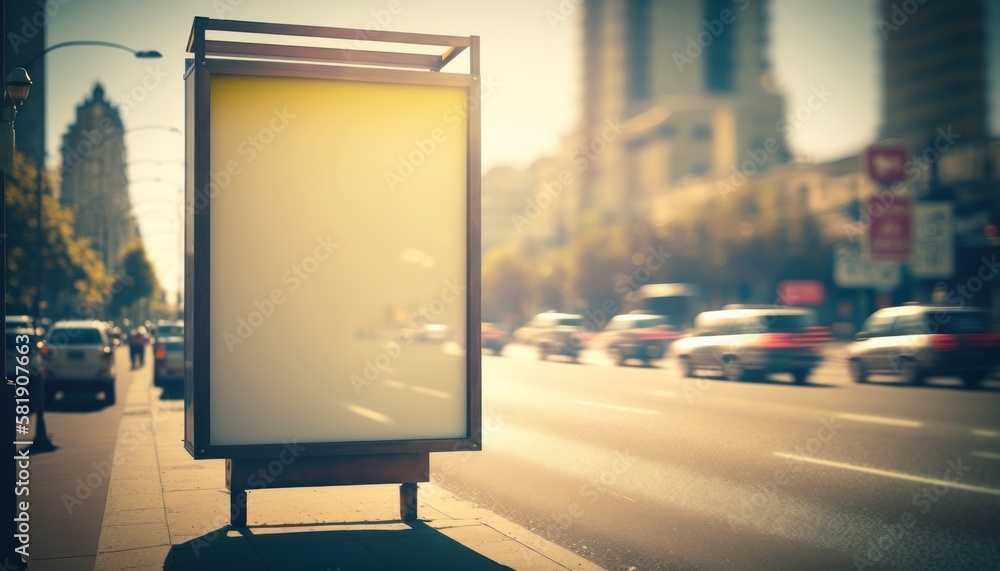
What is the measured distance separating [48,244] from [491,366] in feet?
74.2

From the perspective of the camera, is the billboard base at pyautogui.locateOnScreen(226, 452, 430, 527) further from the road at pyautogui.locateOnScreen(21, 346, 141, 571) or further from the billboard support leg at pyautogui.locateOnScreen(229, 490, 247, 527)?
the road at pyautogui.locateOnScreen(21, 346, 141, 571)

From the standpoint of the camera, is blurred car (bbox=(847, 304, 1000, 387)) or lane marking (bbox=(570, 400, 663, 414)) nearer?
lane marking (bbox=(570, 400, 663, 414))

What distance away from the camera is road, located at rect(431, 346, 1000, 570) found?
7168 millimetres

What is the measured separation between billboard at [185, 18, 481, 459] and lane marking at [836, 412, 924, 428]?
356 inches

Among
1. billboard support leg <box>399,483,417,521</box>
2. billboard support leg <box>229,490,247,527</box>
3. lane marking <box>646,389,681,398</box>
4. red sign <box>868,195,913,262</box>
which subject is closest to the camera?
billboard support leg <box>229,490,247,527</box>

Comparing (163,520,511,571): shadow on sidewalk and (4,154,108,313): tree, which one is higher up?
(4,154,108,313): tree

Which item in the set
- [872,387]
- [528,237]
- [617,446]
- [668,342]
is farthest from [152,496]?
[528,237]

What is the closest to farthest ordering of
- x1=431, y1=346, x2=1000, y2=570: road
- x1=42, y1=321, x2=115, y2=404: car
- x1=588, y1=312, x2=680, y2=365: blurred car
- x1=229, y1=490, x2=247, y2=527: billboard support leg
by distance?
x1=431, y1=346, x2=1000, y2=570: road
x1=229, y1=490, x2=247, y2=527: billboard support leg
x1=42, y1=321, x2=115, y2=404: car
x1=588, y1=312, x2=680, y2=365: blurred car

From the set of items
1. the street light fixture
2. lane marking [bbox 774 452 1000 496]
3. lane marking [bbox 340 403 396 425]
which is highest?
the street light fixture

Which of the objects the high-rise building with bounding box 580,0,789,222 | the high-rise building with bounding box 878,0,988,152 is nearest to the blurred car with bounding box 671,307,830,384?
the high-rise building with bounding box 580,0,789,222

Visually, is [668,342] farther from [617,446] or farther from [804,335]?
[617,446]

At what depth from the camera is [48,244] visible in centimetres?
4397

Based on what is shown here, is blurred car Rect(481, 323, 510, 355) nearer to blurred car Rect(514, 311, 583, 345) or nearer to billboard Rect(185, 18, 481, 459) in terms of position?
blurred car Rect(514, 311, 583, 345)

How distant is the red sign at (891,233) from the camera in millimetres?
37688
